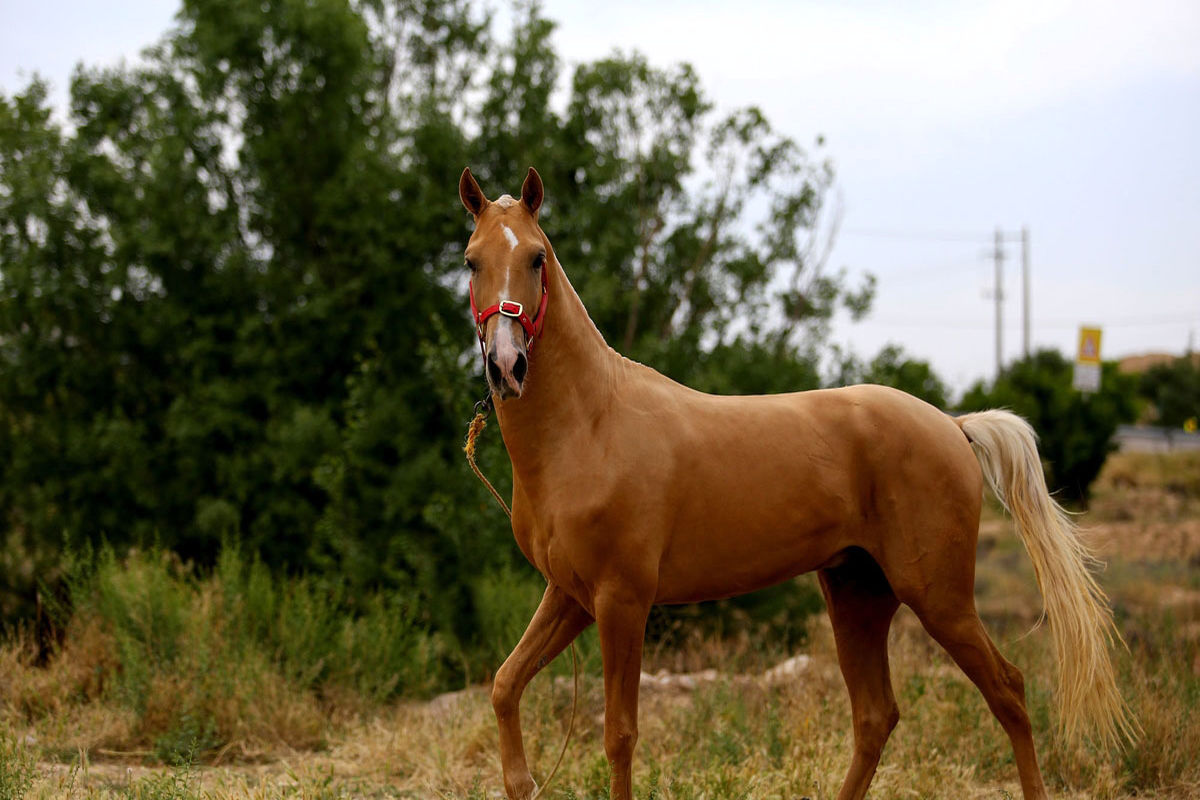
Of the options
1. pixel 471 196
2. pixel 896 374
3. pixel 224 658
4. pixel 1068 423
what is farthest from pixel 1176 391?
pixel 471 196

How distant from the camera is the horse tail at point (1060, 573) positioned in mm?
4191

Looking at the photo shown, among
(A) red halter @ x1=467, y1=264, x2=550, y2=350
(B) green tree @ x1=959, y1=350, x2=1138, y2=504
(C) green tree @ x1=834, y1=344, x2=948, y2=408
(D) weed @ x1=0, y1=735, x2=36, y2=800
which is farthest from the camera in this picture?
(B) green tree @ x1=959, y1=350, x2=1138, y2=504

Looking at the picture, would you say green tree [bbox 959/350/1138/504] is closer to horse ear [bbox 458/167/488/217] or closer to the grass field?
the grass field

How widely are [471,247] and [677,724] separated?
3.40 metres

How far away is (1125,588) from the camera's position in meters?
11.3

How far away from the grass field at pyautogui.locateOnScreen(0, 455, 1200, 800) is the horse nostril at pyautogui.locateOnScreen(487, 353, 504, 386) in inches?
75.0

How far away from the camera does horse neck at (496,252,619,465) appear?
12.2 ft

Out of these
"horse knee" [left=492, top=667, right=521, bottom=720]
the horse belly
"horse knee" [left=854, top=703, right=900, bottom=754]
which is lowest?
"horse knee" [left=854, top=703, right=900, bottom=754]

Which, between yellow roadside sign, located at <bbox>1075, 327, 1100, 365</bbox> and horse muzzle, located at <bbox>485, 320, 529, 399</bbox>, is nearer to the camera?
horse muzzle, located at <bbox>485, 320, 529, 399</bbox>

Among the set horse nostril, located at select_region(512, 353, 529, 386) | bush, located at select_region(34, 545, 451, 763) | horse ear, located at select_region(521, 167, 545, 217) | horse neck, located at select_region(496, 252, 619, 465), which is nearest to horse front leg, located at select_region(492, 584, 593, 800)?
horse neck, located at select_region(496, 252, 619, 465)

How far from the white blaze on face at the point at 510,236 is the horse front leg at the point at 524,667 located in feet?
4.46

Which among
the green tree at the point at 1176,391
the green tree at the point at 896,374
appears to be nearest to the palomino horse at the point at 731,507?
the green tree at the point at 896,374

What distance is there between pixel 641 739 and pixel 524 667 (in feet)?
6.55

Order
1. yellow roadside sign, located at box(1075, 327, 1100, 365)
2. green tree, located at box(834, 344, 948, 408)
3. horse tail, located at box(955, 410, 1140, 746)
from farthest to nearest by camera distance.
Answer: yellow roadside sign, located at box(1075, 327, 1100, 365), green tree, located at box(834, 344, 948, 408), horse tail, located at box(955, 410, 1140, 746)
